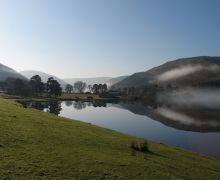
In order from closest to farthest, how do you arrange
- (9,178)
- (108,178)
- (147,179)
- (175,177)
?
(9,178)
(108,178)
(147,179)
(175,177)

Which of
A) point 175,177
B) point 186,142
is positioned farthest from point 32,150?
point 186,142

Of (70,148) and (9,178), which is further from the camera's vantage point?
(70,148)

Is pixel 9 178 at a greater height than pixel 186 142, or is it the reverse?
pixel 9 178

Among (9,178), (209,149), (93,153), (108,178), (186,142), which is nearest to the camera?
(9,178)

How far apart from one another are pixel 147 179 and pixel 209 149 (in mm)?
46982

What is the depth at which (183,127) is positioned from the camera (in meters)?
105

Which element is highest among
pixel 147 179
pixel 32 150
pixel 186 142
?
pixel 32 150

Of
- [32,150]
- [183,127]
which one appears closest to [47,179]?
[32,150]

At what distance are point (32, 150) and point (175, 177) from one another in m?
12.6

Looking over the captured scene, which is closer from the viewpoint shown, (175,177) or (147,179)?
(147,179)

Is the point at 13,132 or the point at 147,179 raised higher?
the point at 13,132

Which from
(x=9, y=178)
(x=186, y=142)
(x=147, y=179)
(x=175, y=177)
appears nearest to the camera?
(x=9, y=178)

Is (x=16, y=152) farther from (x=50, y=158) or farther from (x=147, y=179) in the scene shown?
(x=147, y=179)

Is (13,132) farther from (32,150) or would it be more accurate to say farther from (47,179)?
(47,179)
